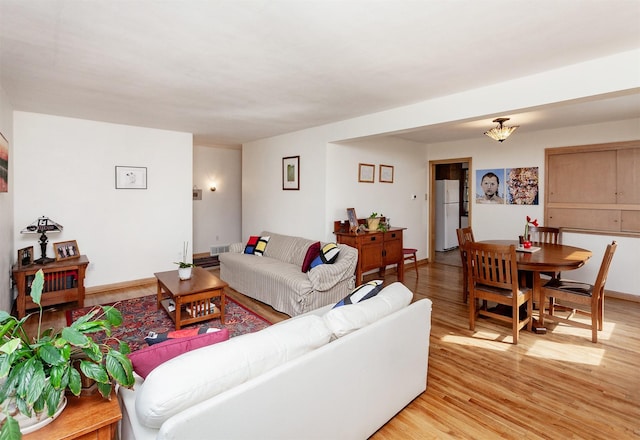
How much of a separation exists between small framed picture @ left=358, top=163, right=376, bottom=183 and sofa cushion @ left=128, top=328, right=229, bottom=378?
4108 millimetres

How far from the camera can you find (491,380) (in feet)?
8.11

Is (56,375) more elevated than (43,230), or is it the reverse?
(43,230)

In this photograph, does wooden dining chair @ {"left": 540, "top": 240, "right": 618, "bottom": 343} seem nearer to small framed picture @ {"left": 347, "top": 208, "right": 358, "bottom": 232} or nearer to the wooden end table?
small framed picture @ {"left": 347, "top": 208, "right": 358, "bottom": 232}

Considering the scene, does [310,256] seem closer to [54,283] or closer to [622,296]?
[54,283]

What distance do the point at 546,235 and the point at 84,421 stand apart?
5138mm

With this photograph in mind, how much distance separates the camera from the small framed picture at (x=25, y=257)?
12.4ft

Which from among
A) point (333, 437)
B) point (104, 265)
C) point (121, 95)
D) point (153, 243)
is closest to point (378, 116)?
point (121, 95)

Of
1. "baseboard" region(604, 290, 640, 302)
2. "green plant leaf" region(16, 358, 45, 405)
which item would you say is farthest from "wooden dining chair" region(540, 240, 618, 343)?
"green plant leaf" region(16, 358, 45, 405)

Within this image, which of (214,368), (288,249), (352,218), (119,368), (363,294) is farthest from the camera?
(352,218)

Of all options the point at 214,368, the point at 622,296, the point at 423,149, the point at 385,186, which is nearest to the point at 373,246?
the point at 385,186

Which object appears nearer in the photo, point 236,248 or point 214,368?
point 214,368

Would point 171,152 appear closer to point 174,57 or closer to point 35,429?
point 174,57

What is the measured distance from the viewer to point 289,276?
150 inches

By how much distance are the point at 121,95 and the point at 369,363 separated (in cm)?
339
